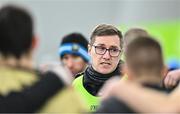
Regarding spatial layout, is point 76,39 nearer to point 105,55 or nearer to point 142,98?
point 105,55

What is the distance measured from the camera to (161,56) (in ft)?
16.8

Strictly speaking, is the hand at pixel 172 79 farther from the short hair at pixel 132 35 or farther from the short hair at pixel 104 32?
the short hair at pixel 104 32

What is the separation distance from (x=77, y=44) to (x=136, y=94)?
4.93 meters

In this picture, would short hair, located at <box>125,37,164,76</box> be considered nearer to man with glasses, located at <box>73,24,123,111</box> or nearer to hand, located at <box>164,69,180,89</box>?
hand, located at <box>164,69,180,89</box>

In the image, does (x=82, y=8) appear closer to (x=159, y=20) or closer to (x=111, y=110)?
(x=159, y=20)

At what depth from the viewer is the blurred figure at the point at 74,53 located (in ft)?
31.4

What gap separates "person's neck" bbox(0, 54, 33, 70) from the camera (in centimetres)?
505

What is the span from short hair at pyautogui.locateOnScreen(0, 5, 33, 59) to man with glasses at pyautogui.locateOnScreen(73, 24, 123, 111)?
2.56 metres

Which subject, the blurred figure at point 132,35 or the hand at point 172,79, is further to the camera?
the hand at point 172,79

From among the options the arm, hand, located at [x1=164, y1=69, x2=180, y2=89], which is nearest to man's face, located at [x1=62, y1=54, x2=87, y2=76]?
hand, located at [x1=164, y1=69, x2=180, y2=89]

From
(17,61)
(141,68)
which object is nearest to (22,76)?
(17,61)

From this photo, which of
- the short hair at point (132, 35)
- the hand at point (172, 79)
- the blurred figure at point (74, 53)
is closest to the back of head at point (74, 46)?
the blurred figure at point (74, 53)

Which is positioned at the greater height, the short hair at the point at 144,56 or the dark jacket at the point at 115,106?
the short hair at the point at 144,56

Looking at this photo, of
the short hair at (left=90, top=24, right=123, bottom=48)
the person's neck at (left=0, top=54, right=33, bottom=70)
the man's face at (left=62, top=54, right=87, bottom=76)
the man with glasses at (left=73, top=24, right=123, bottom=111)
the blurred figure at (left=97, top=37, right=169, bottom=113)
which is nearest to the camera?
the blurred figure at (left=97, top=37, right=169, bottom=113)
